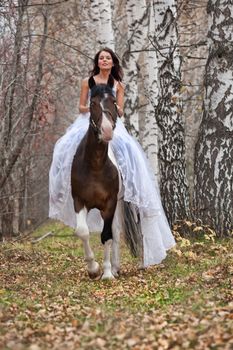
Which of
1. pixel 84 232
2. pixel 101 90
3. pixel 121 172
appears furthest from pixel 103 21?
pixel 84 232

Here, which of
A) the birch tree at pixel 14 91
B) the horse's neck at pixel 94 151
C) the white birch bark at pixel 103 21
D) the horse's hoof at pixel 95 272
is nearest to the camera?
the horse's neck at pixel 94 151

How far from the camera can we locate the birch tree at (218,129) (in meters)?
12.8

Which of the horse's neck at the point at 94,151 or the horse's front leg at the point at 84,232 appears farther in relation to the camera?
the horse's front leg at the point at 84,232

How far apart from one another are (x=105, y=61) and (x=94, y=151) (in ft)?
4.70

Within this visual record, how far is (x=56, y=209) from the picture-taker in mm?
10828

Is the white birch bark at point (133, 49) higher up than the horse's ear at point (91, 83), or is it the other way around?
the white birch bark at point (133, 49)

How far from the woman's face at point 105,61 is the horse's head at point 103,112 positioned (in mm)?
1164

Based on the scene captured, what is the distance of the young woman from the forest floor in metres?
0.48

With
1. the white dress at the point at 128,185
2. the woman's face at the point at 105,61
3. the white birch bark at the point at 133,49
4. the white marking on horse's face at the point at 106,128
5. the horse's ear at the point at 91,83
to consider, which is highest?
the white birch bark at the point at 133,49

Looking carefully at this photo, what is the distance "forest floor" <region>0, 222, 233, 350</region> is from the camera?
6.02 metres

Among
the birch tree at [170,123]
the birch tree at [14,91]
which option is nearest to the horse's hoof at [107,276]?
the birch tree at [170,123]

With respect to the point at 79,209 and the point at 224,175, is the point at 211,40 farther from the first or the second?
the point at 79,209

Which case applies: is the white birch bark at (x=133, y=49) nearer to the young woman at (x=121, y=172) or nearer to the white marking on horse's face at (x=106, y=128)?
the young woman at (x=121, y=172)

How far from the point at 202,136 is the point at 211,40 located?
1537 mm
